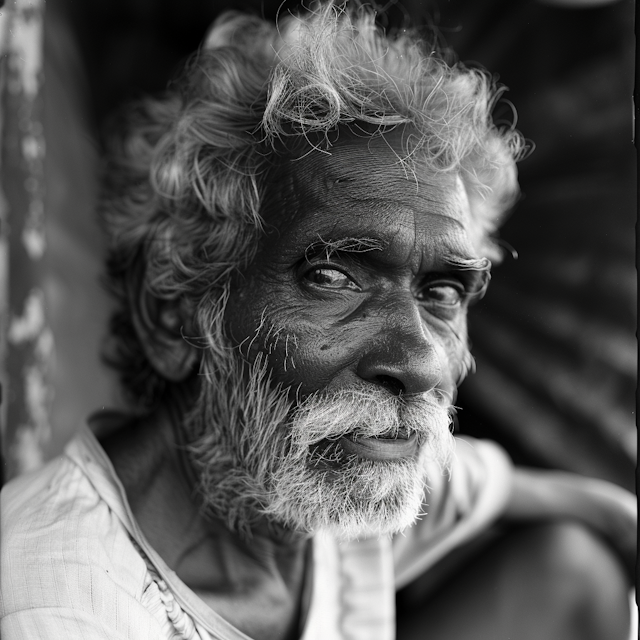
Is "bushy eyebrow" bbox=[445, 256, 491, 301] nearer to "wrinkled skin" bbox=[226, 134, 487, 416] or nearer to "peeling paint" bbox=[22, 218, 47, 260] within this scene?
"wrinkled skin" bbox=[226, 134, 487, 416]

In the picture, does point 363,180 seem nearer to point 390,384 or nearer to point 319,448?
point 390,384

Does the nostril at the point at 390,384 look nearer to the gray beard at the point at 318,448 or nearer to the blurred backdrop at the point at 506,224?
the gray beard at the point at 318,448

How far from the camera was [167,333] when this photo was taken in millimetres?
1416

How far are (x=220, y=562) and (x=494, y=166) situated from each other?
1.11 metres

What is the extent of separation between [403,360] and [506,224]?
2.72 feet

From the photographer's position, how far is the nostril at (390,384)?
1165mm

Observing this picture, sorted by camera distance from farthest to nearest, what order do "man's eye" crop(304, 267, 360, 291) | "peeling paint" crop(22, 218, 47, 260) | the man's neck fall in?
1. "peeling paint" crop(22, 218, 47, 260)
2. the man's neck
3. "man's eye" crop(304, 267, 360, 291)

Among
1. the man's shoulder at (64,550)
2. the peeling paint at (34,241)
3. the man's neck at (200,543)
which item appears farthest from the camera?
the peeling paint at (34,241)

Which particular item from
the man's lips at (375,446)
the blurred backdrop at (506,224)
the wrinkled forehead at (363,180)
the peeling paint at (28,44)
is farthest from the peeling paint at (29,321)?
the man's lips at (375,446)

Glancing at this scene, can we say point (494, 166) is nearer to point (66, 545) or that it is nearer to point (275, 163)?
point (275, 163)

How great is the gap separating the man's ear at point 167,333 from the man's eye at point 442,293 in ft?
1.66

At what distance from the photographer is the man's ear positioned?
1.39 metres

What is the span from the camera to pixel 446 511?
176cm

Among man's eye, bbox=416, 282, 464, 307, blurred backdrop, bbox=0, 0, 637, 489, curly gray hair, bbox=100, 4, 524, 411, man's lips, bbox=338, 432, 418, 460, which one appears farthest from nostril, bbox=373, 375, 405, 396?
blurred backdrop, bbox=0, 0, 637, 489
